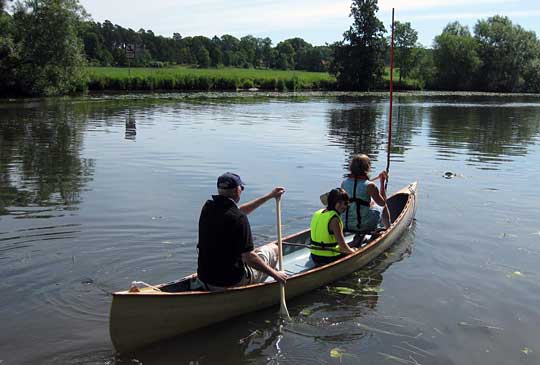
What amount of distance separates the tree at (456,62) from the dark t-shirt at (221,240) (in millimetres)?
93154

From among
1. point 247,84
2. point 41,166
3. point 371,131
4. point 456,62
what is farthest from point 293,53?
point 41,166

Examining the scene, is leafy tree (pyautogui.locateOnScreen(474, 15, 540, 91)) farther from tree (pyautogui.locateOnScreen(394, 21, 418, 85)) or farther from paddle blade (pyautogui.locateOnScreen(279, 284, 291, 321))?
paddle blade (pyautogui.locateOnScreen(279, 284, 291, 321))

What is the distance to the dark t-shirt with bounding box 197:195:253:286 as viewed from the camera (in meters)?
6.24

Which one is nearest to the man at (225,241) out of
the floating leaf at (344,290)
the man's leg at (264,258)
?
the man's leg at (264,258)

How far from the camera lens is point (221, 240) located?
20.7ft

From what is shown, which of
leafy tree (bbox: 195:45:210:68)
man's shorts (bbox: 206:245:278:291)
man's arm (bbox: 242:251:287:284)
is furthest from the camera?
leafy tree (bbox: 195:45:210:68)

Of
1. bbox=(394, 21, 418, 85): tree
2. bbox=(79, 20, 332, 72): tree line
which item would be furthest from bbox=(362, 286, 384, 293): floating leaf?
bbox=(79, 20, 332, 72): tree line

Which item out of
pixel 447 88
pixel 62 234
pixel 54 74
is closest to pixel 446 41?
pixel 447 88

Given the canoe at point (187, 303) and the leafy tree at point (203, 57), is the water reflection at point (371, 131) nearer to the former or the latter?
the canoe at point (187, 303)

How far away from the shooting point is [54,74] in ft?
161

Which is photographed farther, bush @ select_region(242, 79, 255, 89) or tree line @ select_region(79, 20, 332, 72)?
tree line @ select_region(79, 20, 332, 72)

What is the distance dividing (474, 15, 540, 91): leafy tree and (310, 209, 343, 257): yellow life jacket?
90524 millimetres

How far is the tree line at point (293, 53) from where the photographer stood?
48188mm

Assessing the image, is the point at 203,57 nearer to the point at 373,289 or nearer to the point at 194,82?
the point at 194,82
